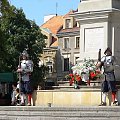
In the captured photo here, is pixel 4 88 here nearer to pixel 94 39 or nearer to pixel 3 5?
pixel 3 5

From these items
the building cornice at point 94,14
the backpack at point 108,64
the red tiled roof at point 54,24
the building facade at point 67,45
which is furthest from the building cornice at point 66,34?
the backpack at point 108,64

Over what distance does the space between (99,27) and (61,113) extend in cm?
842

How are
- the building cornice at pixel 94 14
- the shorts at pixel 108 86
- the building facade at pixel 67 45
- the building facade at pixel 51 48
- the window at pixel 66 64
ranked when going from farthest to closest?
the building facade at pixel 51 48
the window at pixel 66 64
the building facade at pixel 67 45
the building cornice at pixel 94 14
the shorts at pixel 108 86

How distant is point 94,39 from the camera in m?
23.3

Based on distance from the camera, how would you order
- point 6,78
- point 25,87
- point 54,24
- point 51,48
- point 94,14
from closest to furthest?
1. point 25,87
2. point 94,14
3. point 6,78
4. point 51,48
5. point 54,24

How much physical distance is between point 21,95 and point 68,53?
61.7 metres

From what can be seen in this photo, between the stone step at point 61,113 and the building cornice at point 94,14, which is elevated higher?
the building cornice at point 94,14

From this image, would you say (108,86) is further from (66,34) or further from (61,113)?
(66,34)

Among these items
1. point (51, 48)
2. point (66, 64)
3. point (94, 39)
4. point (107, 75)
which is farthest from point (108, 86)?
A: point (51, 48)

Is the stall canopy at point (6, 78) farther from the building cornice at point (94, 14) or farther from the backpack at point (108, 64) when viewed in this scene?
the backpack at point (108, 64)

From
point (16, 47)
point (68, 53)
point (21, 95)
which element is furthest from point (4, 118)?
point (68, 53)

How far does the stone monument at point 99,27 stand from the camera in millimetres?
22906

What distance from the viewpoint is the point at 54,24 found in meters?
84.6

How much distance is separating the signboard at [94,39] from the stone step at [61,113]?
776 cm
